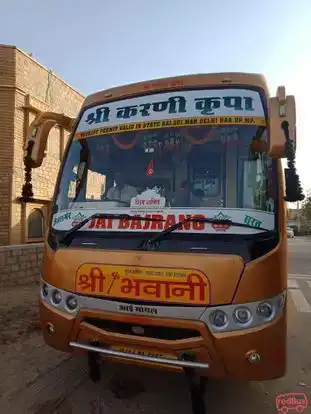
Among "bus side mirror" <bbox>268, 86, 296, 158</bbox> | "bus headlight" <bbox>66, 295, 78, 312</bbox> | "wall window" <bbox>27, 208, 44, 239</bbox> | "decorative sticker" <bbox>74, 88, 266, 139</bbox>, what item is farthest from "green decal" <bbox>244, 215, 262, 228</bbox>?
"wall window" <bbox>27, 208, 44, 239</bbox>

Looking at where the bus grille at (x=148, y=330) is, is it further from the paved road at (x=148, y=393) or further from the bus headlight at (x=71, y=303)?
the paved road at (x=148, y=393)

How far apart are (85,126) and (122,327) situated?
6.50ft

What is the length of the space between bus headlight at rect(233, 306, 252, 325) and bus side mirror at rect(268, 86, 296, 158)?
118 cm

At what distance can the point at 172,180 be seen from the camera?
3.41 metres

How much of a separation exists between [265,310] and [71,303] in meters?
1.50

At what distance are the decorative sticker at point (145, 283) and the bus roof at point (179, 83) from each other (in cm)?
178

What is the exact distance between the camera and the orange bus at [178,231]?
9.27 ft

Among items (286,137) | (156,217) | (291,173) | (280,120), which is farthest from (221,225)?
(280,120)

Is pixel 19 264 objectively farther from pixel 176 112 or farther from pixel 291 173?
pixel 291 173

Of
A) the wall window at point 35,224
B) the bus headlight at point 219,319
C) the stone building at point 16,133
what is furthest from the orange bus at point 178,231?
the wall window at point 35,224

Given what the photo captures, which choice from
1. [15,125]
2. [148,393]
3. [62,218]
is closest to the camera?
[62,218]

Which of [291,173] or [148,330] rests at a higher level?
[291,173]

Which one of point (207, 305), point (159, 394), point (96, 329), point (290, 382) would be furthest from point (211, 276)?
point (290, 382)

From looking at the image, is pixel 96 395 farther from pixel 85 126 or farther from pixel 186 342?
pixel 85 126
